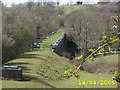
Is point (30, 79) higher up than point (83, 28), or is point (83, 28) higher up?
point (83, 28)

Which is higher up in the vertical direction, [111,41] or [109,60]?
[111,41]

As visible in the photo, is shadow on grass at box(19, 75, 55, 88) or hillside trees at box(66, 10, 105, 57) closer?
shadow on grass at box(19, 75, 55, 88)

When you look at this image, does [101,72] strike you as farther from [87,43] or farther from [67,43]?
[67,43]

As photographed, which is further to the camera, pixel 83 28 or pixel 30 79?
pixel 83 28

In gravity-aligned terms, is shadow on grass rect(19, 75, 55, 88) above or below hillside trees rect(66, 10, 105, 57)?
below

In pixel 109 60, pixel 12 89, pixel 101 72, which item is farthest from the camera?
pixel 109 60

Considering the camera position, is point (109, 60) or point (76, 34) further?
point (76, 34)

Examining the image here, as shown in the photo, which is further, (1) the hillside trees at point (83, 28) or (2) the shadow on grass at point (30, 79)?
(1) the hillside trees at point (83, 28)

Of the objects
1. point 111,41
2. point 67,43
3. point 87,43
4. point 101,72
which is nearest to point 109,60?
point 101,72

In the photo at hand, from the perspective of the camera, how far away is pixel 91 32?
44312mm

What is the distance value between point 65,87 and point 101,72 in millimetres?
9248

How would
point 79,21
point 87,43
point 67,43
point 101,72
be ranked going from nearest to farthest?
point 101,72
point 87,43
point 79,21
point 67,43

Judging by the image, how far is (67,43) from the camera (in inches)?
2041

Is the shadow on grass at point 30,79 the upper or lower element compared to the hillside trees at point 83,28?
lower
